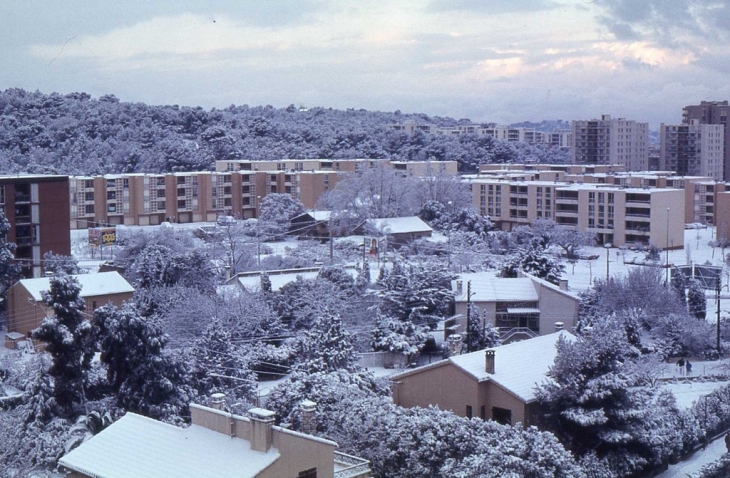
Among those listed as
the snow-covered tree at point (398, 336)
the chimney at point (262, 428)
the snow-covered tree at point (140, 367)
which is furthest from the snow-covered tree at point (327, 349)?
the chimney at point (262, 428)

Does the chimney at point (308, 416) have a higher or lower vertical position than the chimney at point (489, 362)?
lower

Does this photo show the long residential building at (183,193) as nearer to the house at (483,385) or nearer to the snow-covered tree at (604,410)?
the house at (483,385)

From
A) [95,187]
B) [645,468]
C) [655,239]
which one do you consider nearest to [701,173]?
[655,239]

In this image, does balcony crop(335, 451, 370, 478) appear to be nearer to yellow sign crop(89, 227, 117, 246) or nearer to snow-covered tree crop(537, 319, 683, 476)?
snow-covered tree crop(537, 319, 683, 476)

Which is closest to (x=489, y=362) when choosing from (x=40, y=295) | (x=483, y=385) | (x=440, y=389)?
(x=483, y=385)

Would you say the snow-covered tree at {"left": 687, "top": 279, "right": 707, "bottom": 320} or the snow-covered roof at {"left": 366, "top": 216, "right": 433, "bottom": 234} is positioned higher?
the snow-covered roof at {"left": 366, "top": 216, "right": 433, "bottom": 234}

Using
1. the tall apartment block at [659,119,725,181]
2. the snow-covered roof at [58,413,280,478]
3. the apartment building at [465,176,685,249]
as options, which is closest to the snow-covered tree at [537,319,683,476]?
the snow-covered roof at [58,413,280,478]
